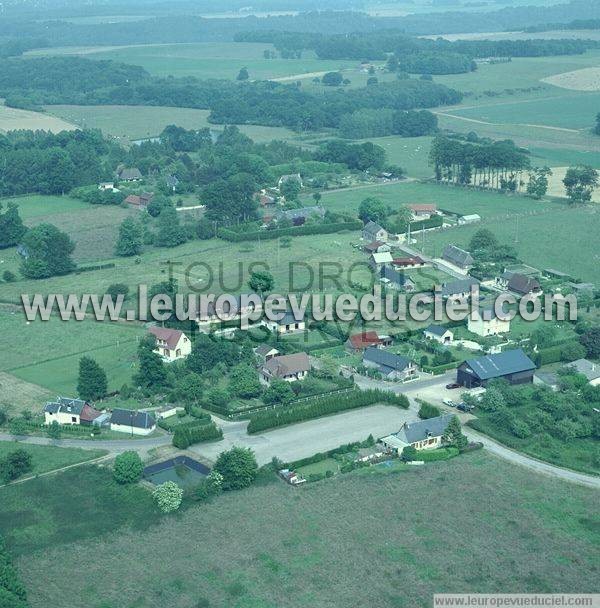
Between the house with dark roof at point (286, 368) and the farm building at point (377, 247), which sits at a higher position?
the house with dark roof at point (286, 368)

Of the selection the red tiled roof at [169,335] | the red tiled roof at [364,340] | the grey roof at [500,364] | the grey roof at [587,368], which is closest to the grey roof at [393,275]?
the red tiled roof at [364,340]

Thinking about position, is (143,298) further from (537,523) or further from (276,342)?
(537,523)

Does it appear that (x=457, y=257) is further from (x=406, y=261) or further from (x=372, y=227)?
(x=372, y=227)

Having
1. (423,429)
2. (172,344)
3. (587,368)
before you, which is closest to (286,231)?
(172,344)

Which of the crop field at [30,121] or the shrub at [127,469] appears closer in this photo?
the shrub at [127,469]

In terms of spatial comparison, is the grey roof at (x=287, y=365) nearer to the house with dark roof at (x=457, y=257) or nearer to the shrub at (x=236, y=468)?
the shrub at (x=236, y=468)

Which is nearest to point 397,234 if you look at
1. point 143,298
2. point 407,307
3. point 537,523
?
point 407,307

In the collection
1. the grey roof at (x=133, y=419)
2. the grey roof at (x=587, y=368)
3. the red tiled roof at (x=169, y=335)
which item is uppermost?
the red tiled roof at (x=169, y=335)
